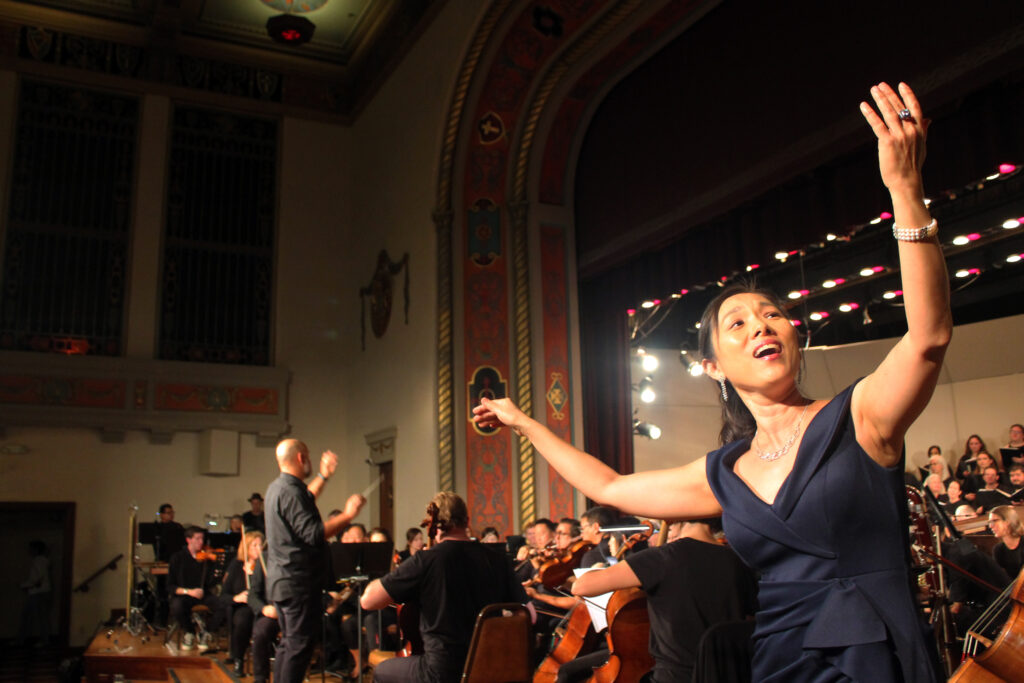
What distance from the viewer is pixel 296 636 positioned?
4.76 m

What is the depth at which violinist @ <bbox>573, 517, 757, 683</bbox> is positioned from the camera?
10.5 feet

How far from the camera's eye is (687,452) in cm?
1534

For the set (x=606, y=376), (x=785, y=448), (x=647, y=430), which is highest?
(x=606, y=376)

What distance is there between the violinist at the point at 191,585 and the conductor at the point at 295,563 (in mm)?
4317

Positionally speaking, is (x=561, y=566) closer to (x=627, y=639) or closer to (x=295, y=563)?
(x=295, y=563)

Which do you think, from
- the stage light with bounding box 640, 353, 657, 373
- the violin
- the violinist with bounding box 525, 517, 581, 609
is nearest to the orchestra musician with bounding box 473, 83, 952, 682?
the violinist with bounding box 525, 517, 581, 609

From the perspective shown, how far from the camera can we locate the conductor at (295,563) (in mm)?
4762

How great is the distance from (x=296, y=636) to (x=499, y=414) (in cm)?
332

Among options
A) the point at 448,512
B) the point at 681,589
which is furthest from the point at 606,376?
the point at 681,589

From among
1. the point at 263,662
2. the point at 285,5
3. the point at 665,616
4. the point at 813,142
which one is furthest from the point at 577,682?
the point at 285,5

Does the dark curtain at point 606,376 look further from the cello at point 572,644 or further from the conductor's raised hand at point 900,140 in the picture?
the conductor's raised hand at point 900,140

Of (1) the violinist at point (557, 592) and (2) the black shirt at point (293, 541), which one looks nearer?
(2) the black shirt at point (293, 541)

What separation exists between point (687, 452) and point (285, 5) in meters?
9.22

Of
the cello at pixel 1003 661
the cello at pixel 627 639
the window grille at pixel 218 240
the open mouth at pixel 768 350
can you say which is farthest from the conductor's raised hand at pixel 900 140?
the window grille at pixel 218 240
